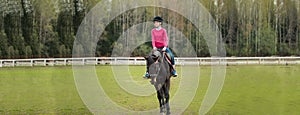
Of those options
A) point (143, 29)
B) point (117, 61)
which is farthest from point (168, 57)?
point (143, 29)

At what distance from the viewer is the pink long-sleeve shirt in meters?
11.6

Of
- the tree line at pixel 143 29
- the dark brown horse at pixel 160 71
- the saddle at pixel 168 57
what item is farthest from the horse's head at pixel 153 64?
the tree line at pixel 143 29

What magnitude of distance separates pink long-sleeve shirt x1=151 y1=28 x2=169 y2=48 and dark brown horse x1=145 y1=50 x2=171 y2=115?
209 millimetres

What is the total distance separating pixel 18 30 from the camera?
47.0m

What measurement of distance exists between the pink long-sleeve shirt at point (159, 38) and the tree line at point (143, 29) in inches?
1211

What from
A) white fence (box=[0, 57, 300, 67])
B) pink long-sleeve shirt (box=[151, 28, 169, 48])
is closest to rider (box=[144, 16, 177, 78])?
pink long-sleeve shirt (box=[151, 28, 169, 48])

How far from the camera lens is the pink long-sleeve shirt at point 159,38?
456 inches

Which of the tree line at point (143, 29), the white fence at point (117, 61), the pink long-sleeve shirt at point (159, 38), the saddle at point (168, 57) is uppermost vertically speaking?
the tree line at point (143, 29)

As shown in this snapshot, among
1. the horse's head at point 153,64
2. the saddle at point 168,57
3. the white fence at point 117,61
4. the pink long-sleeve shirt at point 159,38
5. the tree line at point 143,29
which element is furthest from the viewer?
the tree line at point 143,29

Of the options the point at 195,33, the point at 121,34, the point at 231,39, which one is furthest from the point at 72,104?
the point at 231,39

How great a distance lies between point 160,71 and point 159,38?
90 centimetres

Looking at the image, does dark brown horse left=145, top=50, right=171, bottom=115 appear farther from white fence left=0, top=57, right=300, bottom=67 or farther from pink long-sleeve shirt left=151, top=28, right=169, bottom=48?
white fence left=0, top=57, right=300, bottom=67

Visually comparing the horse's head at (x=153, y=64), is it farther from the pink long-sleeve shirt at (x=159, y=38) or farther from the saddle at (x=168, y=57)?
the saddle at (x=168, y=57)

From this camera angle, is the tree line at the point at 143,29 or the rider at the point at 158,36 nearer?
the rider at the point at 158,36
